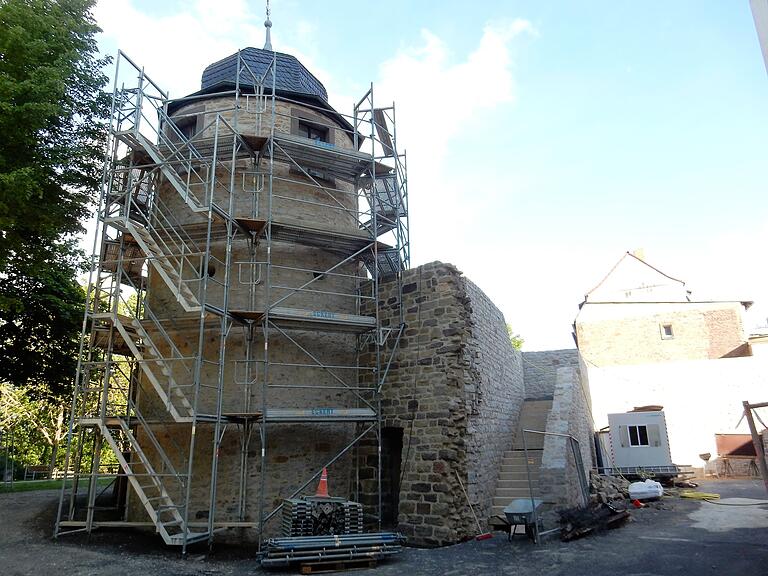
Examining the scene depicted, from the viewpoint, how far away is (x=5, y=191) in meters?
10.0

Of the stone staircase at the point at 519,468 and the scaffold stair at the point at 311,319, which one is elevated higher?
the scaffold stair at the point at 311,319

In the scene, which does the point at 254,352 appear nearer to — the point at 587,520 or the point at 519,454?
the point at 519,454

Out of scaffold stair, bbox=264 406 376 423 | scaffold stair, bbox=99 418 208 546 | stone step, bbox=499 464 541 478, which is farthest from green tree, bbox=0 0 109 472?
stone step, bbox=499 464 541 478

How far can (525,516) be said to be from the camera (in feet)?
28.5

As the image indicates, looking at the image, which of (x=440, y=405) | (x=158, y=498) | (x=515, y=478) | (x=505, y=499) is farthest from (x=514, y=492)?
(x=158, y=498)

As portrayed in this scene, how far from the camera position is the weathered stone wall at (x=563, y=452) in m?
9.90

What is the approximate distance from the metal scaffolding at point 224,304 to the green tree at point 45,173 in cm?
144

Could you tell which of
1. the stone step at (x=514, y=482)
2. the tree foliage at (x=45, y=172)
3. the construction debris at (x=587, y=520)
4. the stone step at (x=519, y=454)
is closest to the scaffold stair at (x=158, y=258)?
the tree foliage at (x=45, y=172)

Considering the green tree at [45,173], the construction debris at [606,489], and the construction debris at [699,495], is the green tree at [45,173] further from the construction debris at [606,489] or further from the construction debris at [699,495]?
the construction debris at [699,495]

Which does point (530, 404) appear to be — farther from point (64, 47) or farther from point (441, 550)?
point (64, 47)

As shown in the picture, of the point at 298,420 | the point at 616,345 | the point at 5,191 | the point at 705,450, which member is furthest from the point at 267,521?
the point at 616,345

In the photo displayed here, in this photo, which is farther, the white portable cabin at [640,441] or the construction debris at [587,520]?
the white portable cabin at [640,441]

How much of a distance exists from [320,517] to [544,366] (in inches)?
464

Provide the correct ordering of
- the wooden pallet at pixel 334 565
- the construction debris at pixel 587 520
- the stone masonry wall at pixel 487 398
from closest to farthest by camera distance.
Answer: the wooden pallet at pixel 334 565
the construction debris at pixel 587 520
the stone masonry wall at pixel 487 398
